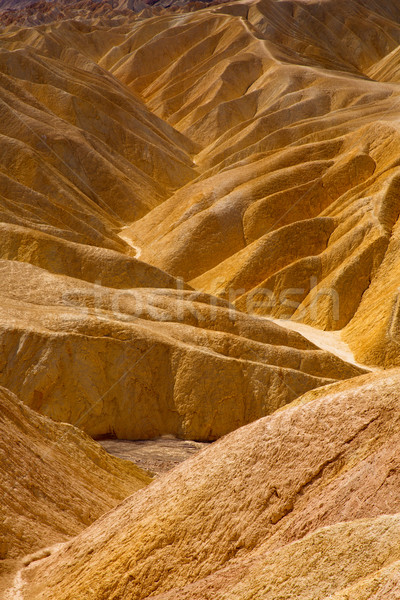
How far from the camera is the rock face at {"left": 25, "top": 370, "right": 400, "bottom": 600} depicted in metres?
6.65

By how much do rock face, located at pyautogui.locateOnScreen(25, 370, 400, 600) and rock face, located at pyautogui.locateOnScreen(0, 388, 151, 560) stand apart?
3.99ft

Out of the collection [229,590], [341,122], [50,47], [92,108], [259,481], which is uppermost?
[50,47]

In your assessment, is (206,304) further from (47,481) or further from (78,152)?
(78,152)

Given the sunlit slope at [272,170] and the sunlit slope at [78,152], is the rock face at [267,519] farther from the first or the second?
the sunlit slope at [78,152]

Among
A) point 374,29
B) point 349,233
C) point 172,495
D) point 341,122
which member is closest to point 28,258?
point 349,233

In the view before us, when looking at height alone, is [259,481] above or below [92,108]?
below

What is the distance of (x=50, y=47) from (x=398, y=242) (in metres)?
55.8

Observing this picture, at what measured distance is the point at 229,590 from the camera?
7109mm

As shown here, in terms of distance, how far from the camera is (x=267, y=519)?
8008mm

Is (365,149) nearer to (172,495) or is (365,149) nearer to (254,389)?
(254,389)

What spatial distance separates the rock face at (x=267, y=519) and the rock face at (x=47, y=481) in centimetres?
122

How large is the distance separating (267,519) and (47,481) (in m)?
5.53

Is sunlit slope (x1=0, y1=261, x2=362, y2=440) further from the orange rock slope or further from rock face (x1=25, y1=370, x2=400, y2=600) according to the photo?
rock face (x1=25, y1=370, x2=400, y2=600)

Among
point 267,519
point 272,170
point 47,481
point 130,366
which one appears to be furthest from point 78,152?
point 267,519
